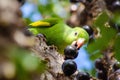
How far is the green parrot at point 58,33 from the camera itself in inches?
140

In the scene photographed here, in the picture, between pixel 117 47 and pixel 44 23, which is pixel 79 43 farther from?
pixel 117 47

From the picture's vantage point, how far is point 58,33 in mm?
3820

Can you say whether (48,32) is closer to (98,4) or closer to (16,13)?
(98,4)

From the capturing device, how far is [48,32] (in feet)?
12.1

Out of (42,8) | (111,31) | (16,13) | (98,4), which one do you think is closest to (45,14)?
(42,8)

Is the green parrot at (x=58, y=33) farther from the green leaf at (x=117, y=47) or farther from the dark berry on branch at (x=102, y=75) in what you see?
the green leaf at (x=117, y=47)

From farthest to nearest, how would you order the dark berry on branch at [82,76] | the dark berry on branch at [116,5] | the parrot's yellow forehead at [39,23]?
the parrot's yellow forehead at [39,23] → the dark berry on branch at [116,5] → the dark berry on branch at [82,76]

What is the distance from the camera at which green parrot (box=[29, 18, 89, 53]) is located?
3551 millimetres

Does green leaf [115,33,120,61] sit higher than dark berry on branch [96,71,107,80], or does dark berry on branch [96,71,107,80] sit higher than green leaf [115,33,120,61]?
green leaf [115,33,120,61]

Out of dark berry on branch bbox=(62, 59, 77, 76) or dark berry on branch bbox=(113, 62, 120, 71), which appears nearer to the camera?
dark berry on branch bbox=(62, 59, 77, 76)

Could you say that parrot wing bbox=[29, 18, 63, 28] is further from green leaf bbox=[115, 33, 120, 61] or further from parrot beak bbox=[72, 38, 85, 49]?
green leaf bbox=[115, 33, 120, 61]

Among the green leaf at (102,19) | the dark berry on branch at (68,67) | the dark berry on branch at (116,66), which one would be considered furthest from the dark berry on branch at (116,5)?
the dark berry on branch at (68,67)

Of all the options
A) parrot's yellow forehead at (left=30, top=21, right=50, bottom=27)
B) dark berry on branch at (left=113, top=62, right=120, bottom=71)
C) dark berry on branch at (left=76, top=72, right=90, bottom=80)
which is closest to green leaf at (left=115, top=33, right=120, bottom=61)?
dark berry on branch at (left=113, top=62, right=120, bottom=71)

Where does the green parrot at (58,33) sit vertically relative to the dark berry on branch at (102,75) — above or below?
above
